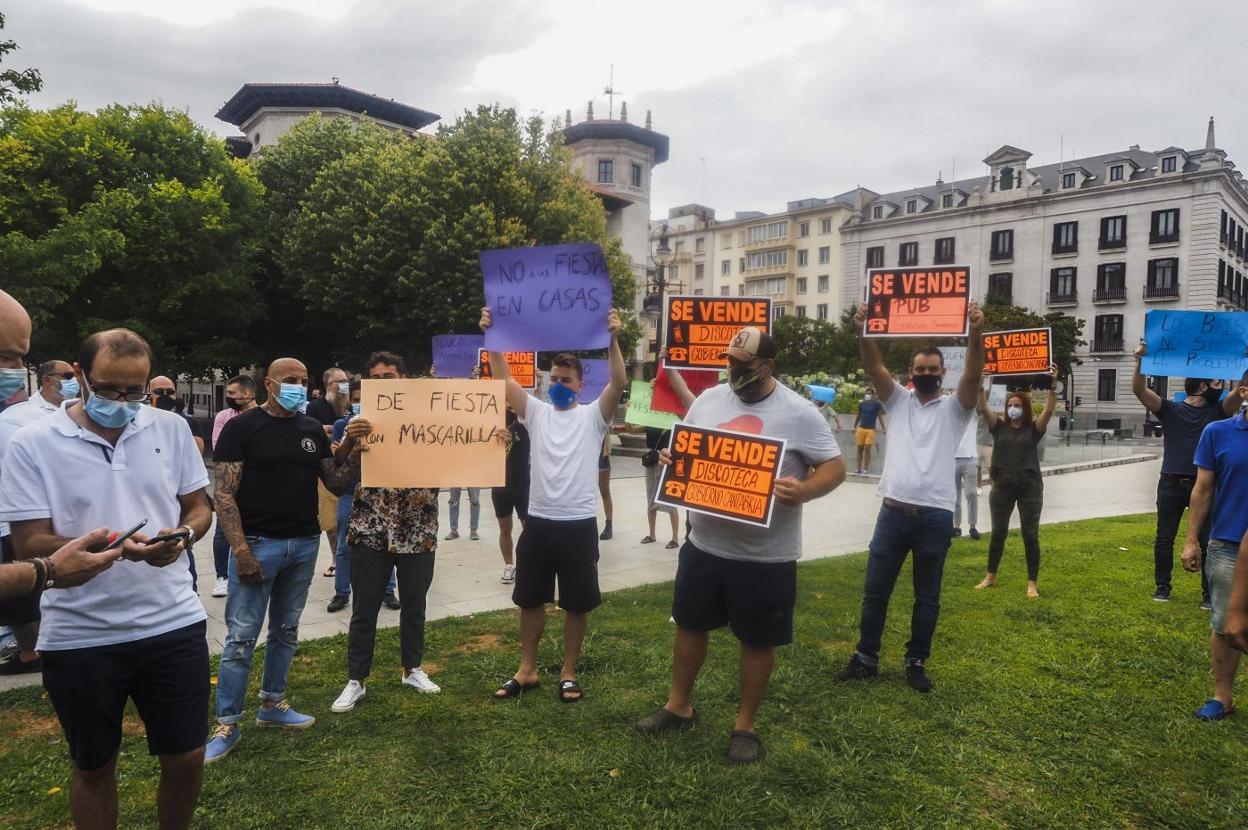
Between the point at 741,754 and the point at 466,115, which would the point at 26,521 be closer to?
the point at 741,754

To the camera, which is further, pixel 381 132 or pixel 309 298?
pixel 381 132

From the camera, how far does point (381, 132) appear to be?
29172 millimetres

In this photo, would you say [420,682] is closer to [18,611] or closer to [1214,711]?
[18,611]

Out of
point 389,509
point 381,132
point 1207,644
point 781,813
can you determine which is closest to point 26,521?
point 389,509

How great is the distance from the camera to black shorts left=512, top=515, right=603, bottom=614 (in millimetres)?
4852

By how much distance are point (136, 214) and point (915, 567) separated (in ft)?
78.7

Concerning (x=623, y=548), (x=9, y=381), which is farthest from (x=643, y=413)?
(x=9, y=381)

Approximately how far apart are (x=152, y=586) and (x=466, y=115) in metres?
26.2

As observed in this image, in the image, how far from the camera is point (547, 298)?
522 centimetres

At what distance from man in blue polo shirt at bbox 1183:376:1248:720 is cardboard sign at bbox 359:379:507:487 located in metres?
4.25

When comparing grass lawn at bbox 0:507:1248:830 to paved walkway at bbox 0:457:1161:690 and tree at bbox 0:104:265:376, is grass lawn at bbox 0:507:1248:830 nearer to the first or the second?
paved walkway at bbox 0:457:1161:690

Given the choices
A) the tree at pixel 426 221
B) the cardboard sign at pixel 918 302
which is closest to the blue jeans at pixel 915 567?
the cardboard sign at pixel 918 302

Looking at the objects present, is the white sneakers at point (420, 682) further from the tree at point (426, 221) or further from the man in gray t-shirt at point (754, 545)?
the tree at point (426, 221)

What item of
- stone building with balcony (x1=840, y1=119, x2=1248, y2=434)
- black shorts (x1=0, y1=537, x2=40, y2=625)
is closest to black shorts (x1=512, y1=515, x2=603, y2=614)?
black shorts (x1=0, y1=537, x2=40, y2=625)
